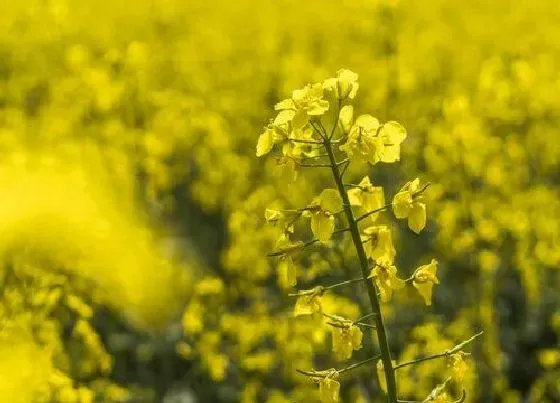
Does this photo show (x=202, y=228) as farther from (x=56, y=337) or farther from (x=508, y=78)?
(x=56, y=337)

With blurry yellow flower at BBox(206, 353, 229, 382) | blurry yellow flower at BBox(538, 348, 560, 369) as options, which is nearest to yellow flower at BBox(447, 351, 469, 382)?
blurry yellow flower at BBox(206, 353, 229, 382)

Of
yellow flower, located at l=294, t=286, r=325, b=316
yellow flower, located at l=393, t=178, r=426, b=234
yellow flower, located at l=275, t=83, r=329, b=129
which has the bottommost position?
yellow flower, located at l=294, t=286, r=325, b=316

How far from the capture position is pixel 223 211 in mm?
7562

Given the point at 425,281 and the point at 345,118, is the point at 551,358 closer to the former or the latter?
the point at 425,281

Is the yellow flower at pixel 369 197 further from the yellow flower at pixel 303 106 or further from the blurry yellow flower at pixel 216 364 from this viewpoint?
the blurry yellow flower at pixel 216 364

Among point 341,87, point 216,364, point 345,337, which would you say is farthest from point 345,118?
point 216,364

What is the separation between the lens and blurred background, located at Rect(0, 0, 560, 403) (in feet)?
14.9

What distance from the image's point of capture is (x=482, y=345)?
6.25 meters

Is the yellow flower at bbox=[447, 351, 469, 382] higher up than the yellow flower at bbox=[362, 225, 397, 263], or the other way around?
the yellow flower at bbox=[362, 225, 397, 263]

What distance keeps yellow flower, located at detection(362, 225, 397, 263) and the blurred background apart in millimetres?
921

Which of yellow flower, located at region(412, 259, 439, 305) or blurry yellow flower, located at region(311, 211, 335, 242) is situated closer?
blurry yellow flower, located at region(311, 211, 335, 242)

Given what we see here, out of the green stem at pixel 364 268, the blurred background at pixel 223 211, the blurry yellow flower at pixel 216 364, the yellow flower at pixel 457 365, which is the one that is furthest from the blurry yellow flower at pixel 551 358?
the green stem at pixel 364 268

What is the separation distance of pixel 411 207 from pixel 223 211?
4863 millimetres

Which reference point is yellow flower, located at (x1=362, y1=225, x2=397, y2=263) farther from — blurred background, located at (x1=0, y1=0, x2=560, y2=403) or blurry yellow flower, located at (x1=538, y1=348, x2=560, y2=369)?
blurry yellow flower, located at (x1=538, y1=348, x2=560, y2=369)
